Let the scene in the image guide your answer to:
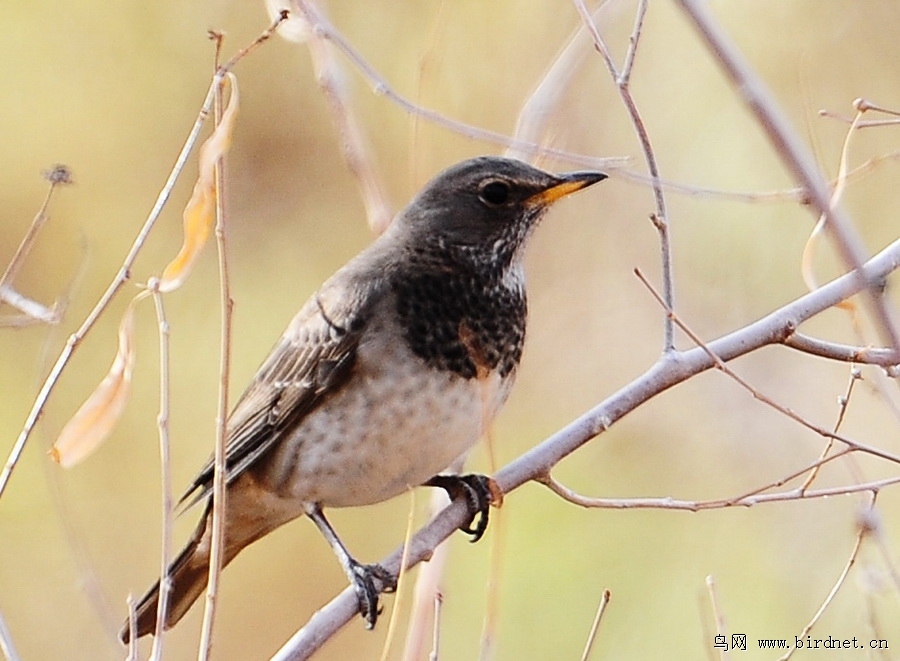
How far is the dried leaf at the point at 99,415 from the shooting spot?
305 centimetres

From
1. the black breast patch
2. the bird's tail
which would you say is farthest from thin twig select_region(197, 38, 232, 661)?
the bird's tail

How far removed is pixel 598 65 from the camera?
24.2 feet

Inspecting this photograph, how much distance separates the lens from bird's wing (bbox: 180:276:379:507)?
4.17m

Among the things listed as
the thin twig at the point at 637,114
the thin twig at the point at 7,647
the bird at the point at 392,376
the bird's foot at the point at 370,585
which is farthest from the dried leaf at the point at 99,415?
the thin twig at the point at 637,114

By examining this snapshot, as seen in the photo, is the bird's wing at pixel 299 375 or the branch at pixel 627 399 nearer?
the branch at pixel 627 399

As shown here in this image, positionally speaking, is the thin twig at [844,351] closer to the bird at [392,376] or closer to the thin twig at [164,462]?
the bird at [392,376]

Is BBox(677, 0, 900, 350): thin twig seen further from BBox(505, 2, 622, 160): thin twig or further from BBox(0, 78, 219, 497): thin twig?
BBox(505, 2, 622, 160): thin twig

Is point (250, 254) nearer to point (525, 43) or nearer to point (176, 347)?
point (176, 347)

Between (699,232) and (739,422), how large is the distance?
1123mm

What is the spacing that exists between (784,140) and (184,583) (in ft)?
11.0

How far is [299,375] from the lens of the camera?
14.1 ft

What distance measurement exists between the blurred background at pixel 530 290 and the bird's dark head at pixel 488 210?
261 cm

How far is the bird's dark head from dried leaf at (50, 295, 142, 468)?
1506mm

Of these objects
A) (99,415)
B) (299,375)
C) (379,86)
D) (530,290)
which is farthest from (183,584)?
(530,290)
